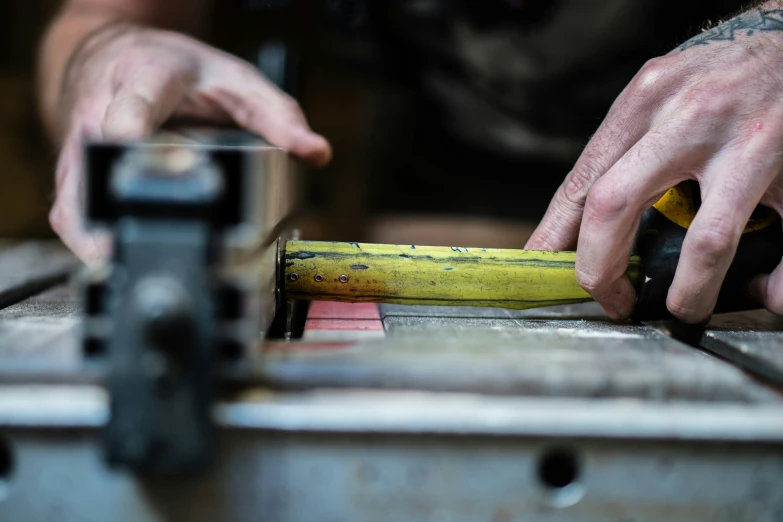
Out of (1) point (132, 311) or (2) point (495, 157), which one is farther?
(2) point (495, 157)

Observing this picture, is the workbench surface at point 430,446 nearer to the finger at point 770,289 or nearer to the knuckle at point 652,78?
the finger at point 770,289

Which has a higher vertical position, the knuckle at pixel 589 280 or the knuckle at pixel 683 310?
the knuckle at pixel 589 280

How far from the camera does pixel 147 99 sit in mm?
1053

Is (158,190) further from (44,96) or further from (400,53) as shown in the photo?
(400,53)

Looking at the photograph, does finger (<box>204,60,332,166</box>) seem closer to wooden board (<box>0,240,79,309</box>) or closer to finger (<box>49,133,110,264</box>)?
finger (<box>49,133,110,264</box>)

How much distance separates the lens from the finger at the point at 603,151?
0.83 m

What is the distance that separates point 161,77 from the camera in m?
1.13

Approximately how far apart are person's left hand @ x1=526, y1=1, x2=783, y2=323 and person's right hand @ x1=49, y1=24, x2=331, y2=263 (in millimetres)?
661

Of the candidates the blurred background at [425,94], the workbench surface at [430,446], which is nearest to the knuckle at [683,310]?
the workbench surface at [430,446]

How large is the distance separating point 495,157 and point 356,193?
722 mm

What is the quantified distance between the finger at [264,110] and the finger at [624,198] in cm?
65

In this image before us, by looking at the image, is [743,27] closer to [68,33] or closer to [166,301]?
[166,301]

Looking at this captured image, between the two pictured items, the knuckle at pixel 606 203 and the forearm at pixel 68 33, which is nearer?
the knuckle at pixel 606 203

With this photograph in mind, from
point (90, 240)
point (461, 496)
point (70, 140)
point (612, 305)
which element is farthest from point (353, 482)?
point (70, 140)
